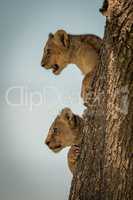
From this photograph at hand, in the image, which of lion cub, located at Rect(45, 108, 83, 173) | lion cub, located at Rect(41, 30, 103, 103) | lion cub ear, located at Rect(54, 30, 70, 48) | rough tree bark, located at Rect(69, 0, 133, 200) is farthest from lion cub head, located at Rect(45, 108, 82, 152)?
rough tree bark, located at Rect(69, 0, 133, 200)

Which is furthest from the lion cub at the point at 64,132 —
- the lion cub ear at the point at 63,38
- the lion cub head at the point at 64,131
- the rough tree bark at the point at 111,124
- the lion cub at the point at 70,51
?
the rough tree bark at the point at 111,124

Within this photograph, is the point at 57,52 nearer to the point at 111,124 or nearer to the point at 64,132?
the point at 64,132

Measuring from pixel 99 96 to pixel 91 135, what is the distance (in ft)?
0.46

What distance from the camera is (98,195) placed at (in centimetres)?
141

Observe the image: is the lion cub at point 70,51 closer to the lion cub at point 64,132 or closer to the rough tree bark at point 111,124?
the lion cub at point 64,132

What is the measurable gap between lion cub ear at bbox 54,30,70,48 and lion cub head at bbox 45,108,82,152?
45 centimetres

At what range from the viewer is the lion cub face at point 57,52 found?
2.72 m

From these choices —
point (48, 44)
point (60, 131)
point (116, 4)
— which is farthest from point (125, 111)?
point (48, 44)

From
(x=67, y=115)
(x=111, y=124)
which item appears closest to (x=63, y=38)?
(x=67, y=115)

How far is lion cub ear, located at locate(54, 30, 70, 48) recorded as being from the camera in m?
2.72

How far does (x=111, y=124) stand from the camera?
143 cm

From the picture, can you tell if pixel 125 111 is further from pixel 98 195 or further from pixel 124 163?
pixel 98 195

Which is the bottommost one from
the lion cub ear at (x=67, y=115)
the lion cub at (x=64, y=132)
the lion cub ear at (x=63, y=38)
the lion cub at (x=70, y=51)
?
the lion cub at (x=64, y=132)

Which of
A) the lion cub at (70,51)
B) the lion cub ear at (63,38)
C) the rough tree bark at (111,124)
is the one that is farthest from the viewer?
the lion cub ear at (63,38)
